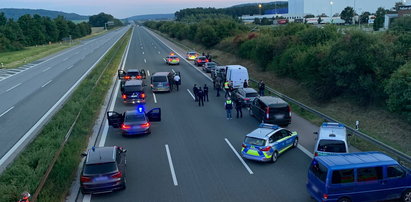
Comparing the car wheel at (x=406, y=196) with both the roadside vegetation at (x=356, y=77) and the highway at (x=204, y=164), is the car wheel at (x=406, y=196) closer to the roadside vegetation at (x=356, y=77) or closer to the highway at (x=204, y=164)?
the highway at (x=204, y=164)

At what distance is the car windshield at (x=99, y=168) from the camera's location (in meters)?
12.2

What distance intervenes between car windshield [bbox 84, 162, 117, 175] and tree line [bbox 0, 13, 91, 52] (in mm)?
83722

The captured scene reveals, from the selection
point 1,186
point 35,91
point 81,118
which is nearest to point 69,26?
point 35,91

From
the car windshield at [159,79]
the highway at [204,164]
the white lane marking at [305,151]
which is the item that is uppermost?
the car windshield at [159,79]

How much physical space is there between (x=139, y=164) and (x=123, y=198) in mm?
3101

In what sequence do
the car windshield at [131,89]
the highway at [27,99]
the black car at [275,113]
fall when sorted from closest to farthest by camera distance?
1. the highway at [27,99]
2. the black car at [275,113]
3. the car windshield at [131,89]

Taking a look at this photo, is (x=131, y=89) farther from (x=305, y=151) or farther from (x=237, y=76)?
(x=305, y=151)

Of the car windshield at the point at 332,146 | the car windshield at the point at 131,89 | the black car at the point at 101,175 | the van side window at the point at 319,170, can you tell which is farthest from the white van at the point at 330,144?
the car windshield at the point at 131,89

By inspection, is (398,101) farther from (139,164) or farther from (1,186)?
(1,186)

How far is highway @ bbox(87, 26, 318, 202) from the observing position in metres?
12.5

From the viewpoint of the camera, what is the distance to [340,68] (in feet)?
75.5

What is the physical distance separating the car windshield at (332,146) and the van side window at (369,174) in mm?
2819

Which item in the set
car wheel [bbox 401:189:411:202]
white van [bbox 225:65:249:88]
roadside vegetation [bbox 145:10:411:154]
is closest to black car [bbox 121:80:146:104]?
white van [bbox 225:65:249:88]

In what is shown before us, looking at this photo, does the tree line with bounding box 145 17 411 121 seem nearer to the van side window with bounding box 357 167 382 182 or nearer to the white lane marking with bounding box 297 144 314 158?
the white lane marking with bounding box 297 144 314 158
